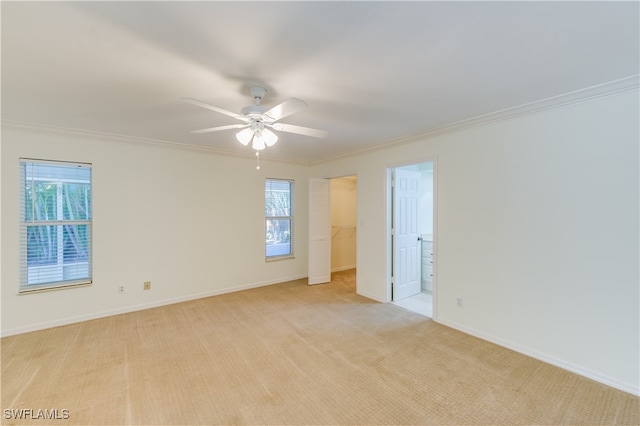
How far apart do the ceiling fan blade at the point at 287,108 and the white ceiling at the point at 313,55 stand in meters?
0.27

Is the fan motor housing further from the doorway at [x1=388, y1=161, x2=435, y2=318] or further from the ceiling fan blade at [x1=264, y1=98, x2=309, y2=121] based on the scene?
the doorway at [x1=388, y1=161, x2=435, y2=318]

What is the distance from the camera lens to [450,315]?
3.28 meters

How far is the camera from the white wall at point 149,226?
3135mm

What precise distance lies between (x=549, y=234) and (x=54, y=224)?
18.2ft

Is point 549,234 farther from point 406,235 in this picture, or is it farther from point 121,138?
point 121,138

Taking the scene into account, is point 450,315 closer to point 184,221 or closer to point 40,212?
point 184,221

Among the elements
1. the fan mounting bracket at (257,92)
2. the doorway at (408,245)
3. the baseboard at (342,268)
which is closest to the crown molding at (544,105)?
the doorway at (408,245)

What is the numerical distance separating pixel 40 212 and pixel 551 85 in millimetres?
5498

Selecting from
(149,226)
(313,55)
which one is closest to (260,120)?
(313,55)

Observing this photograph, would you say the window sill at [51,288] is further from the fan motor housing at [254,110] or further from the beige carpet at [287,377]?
the fan motor housing at [254,110]

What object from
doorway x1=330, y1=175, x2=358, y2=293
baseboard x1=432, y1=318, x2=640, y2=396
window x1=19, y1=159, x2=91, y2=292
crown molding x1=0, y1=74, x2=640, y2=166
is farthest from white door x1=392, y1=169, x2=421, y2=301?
window x1=19, y1=159, x2=91, y2=292

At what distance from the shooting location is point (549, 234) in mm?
2525

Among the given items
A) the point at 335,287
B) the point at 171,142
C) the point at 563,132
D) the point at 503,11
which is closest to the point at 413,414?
the point at 503,11

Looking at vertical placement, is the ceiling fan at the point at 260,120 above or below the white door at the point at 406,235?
above
